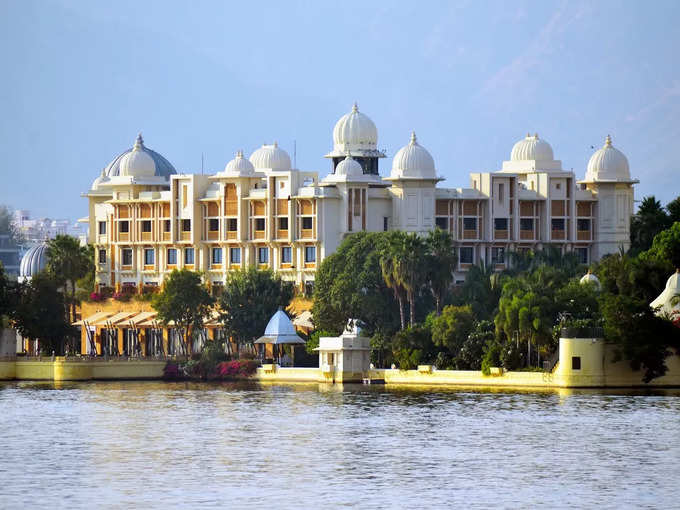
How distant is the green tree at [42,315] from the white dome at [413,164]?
2314 centimetres

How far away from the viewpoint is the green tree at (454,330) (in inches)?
4592

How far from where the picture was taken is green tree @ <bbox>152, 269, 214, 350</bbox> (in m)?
133

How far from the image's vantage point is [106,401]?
110 meters

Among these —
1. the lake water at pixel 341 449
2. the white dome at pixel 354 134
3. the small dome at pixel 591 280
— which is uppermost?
the white dome at pixel 354 134

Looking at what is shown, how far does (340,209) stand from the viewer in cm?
14100

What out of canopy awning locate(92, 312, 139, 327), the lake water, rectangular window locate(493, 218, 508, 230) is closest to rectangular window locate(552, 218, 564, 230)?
rectangular window locate(493, 218, 508, 230)

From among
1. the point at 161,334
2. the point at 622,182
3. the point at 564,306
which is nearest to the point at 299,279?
the point at 161,334

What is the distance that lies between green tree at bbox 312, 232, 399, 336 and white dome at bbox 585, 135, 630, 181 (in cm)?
2292

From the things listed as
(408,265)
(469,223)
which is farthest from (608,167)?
(408,265)

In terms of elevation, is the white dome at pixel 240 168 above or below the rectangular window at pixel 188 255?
above

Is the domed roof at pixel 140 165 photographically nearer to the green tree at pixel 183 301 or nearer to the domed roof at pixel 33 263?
the domed roof at pixel 33 263

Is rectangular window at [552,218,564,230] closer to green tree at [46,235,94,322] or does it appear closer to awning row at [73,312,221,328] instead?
awning row at [73,312,221,328]

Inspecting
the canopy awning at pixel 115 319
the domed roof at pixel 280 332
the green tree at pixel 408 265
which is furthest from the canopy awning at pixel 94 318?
the green tree at pixel 408 265

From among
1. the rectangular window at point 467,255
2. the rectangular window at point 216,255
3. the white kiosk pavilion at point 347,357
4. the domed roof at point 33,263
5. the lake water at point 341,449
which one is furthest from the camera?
the domed roof at point 33,263
